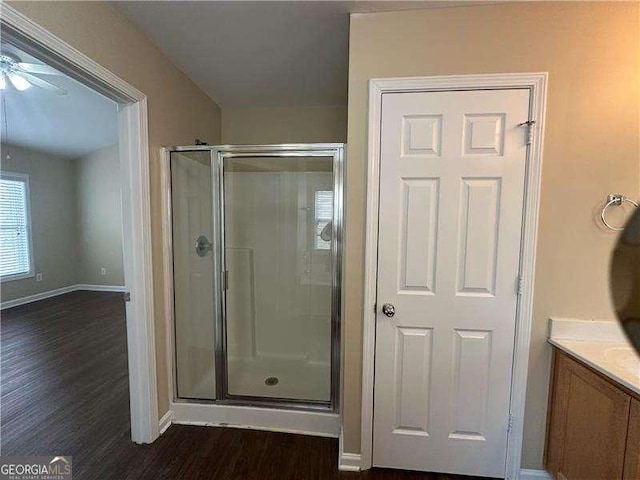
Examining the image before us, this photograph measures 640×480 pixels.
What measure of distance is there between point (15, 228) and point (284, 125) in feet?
15.8

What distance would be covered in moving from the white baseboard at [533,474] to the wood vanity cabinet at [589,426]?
6 cm

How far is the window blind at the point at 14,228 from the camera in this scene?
4367mm

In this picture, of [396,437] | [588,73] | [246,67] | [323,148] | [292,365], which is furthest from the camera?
[292,365]

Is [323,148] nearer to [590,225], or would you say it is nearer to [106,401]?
[590,225]

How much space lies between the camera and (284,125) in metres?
2.97

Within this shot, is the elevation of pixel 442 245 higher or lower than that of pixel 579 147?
lower

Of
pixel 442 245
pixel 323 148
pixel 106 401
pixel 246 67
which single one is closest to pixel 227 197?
pixel 323 148

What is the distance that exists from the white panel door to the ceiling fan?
2593mm

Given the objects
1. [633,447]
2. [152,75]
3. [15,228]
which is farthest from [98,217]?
[633,447]

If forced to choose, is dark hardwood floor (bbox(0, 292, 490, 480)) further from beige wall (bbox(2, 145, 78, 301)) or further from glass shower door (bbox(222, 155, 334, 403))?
beige wall (bbox(2, 145, 78, 301))

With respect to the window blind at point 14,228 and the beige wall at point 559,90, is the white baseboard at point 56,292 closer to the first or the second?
the window blind at point 14,228

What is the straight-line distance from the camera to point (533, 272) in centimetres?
149

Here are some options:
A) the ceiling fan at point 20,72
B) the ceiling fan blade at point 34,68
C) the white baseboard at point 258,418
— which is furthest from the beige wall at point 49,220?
the white baseboard at point 258,418

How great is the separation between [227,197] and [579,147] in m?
2.11
